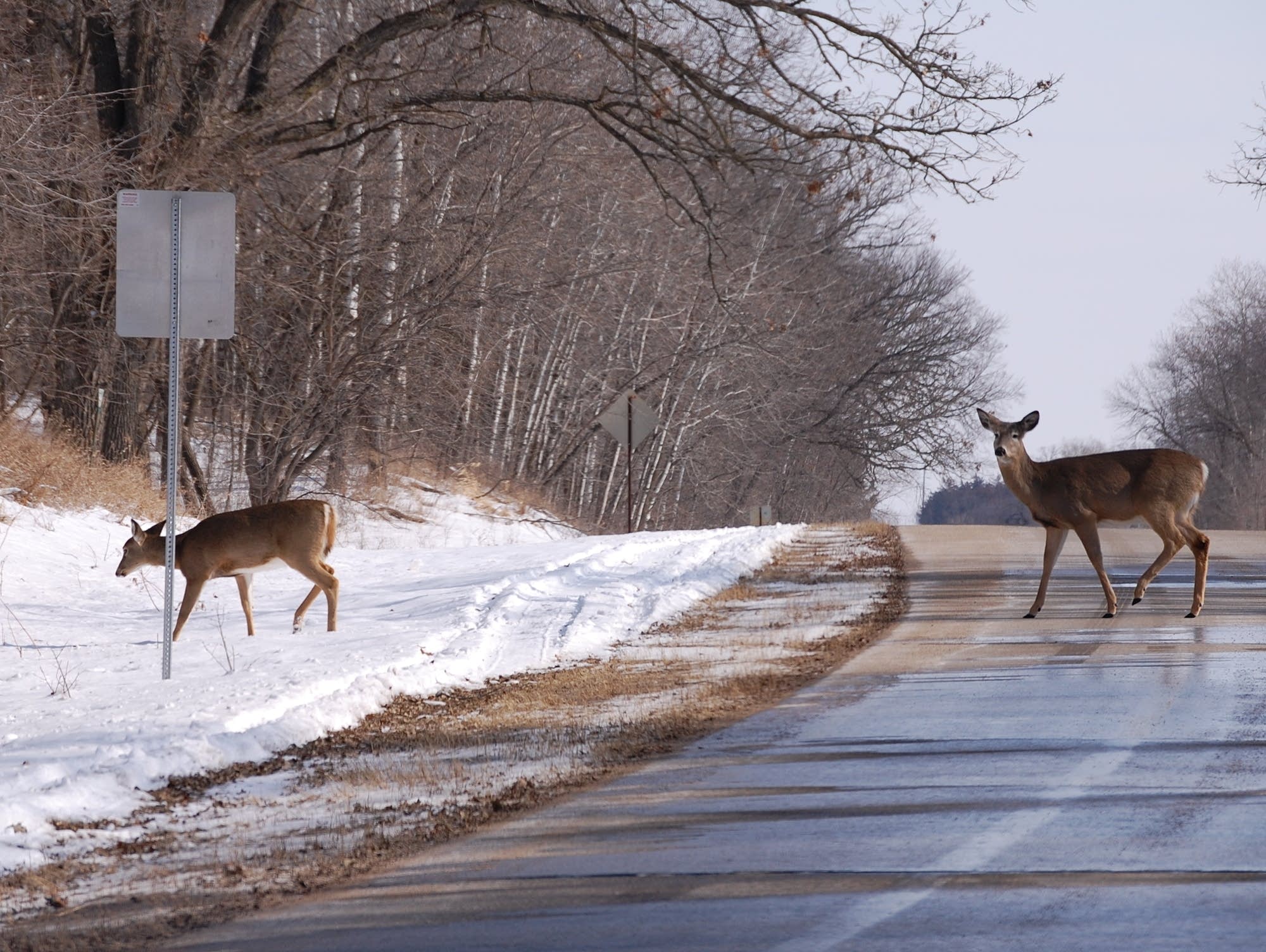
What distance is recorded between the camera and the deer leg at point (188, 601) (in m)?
12.6

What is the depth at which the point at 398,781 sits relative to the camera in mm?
7352

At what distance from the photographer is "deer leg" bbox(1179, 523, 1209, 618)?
520 inches

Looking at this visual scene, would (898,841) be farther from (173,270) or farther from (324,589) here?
(324,589)

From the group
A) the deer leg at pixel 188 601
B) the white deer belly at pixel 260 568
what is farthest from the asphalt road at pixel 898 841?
the deer leg at pixel 188 601

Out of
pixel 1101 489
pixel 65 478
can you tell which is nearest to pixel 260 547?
pixel 1101 489

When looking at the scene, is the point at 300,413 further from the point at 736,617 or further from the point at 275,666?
the point at 275,666

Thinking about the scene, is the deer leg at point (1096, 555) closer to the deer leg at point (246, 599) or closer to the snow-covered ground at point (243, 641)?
the snow-covered ground at point (243, 641)

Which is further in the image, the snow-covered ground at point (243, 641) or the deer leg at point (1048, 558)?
the deer leg at point (1048, 558)

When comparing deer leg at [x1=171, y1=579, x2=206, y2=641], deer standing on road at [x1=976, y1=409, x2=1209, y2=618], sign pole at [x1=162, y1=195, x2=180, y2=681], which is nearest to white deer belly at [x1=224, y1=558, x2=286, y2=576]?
deer leg at [x1=171, y1=579, x2=206, y2=641]

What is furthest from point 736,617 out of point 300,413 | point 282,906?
point 300,413

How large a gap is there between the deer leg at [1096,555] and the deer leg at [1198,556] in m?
0.64

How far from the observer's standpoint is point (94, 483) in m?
20.1

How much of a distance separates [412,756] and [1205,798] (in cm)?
385

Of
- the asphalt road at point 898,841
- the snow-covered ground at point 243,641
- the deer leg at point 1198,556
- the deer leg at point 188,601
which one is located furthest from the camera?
the deer leg at point 1198,556
